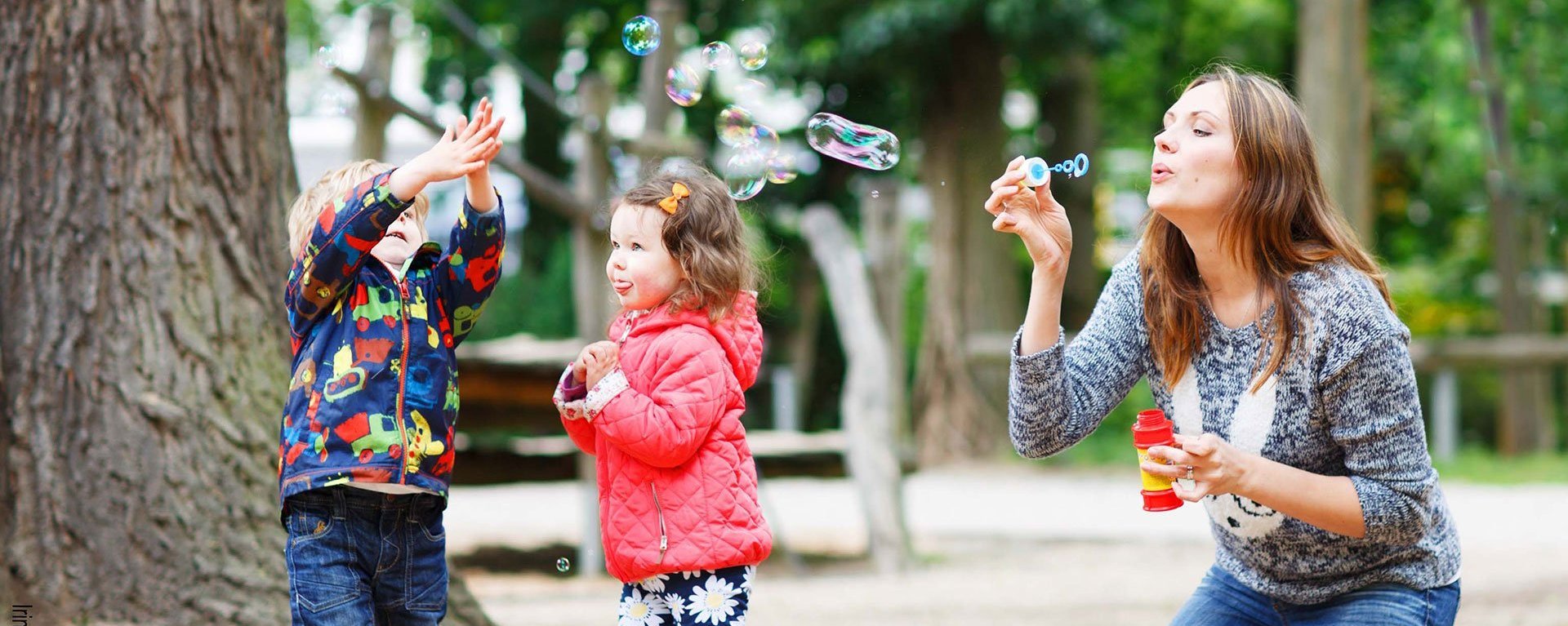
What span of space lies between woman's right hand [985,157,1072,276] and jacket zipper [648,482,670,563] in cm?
73

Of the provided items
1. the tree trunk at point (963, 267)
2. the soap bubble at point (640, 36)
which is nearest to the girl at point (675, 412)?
the soap bubble at point (640, 36)

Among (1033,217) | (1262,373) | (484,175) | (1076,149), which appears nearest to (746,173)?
(484,175)

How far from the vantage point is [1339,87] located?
9.26 metres

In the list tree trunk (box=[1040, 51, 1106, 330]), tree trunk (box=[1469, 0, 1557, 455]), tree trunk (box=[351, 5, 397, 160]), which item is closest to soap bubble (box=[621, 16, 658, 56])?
tree trunk (box=[351, 5, 397, 160])

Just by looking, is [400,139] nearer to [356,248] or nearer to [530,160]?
[530,160]

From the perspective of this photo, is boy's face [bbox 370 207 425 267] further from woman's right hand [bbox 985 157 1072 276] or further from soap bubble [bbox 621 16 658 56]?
woman's right hand [bbox 985 157 1072 276]

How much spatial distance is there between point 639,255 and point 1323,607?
4.13 ft

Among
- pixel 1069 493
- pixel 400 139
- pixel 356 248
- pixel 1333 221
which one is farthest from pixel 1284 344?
pixel 400 139

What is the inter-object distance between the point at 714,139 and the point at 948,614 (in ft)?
41.4

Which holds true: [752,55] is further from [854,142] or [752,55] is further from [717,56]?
[854,142]

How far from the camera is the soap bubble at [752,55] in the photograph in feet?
11.5

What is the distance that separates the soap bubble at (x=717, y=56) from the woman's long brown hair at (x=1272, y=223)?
4.09ft

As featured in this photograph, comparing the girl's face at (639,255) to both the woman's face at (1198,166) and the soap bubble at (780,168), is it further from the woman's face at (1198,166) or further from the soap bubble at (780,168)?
the woman's face at (1198,166)

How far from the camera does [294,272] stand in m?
2.58
